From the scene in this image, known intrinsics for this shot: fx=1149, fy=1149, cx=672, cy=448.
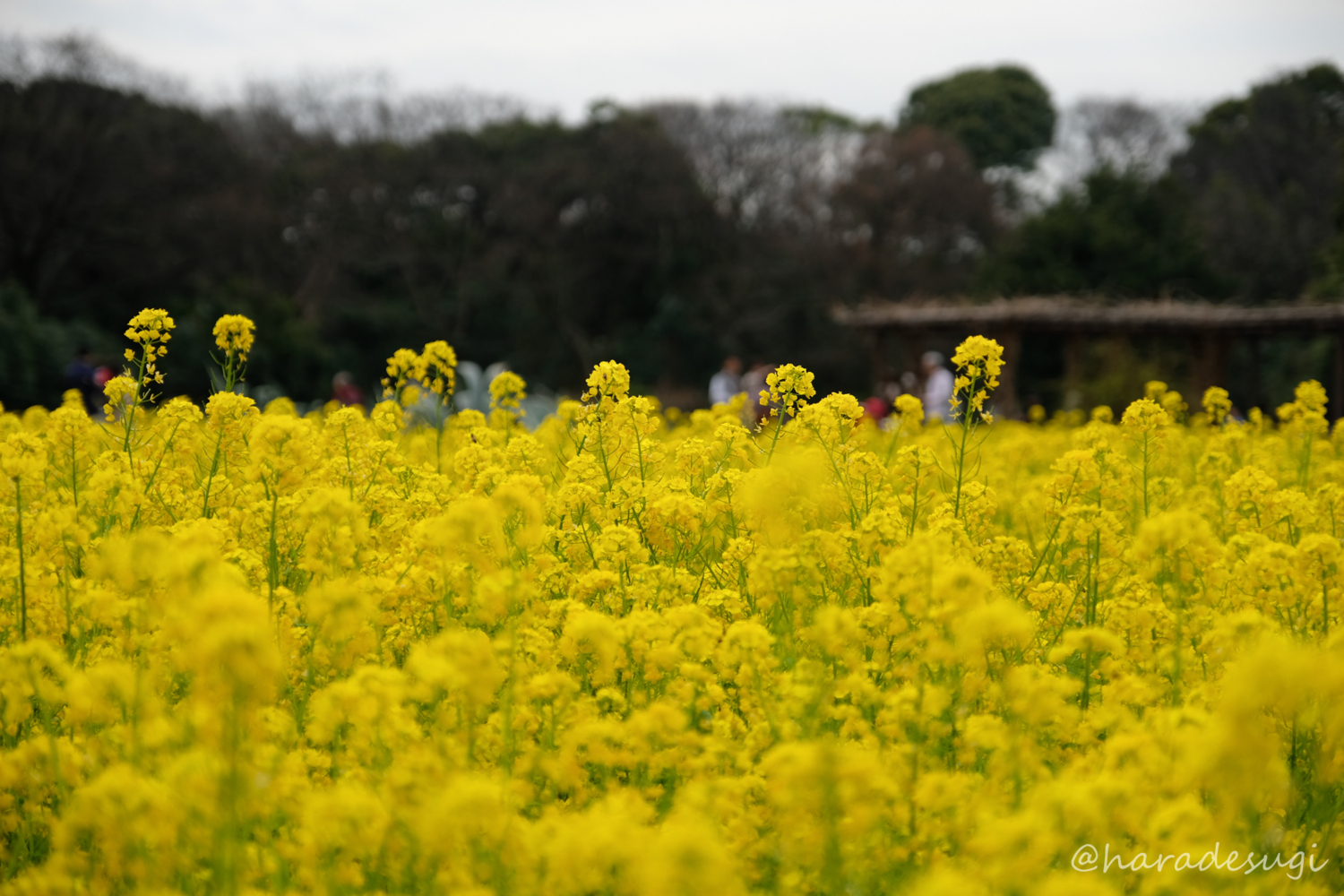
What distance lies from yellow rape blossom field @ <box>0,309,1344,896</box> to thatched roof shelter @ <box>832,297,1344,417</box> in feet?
45.2

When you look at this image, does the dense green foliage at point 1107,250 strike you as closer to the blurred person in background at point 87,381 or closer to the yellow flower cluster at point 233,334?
the blurred person in background at point 87,381

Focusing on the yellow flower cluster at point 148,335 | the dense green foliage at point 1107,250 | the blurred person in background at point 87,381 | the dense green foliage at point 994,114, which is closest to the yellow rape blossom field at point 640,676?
the yellow flower cluster at point 148,335

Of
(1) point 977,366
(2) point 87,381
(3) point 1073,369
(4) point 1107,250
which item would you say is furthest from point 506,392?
(4) point 1107,250

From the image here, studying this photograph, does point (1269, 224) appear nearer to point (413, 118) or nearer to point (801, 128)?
point (801, 128)

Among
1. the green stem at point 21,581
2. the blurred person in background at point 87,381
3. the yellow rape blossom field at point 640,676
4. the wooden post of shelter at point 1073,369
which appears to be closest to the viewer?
the yellow rape blossom field at point 640,676

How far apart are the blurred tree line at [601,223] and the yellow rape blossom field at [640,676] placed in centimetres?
2326

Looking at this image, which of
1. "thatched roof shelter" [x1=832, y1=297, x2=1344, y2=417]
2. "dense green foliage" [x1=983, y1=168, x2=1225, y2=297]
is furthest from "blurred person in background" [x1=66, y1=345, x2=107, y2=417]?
"dense green foliage" [x1=983, y1=168, x2=1225, y2=297]

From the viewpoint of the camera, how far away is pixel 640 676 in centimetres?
317

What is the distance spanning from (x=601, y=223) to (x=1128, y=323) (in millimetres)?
17528

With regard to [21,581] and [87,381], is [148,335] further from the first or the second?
[87,381]

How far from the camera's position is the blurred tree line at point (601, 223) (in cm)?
2677

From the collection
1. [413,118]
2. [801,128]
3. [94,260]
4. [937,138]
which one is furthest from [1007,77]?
[94,260]

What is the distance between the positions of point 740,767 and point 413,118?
33.8 m

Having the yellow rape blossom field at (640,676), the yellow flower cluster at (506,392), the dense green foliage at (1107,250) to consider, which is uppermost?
the dense green foliage at (1107,250)
